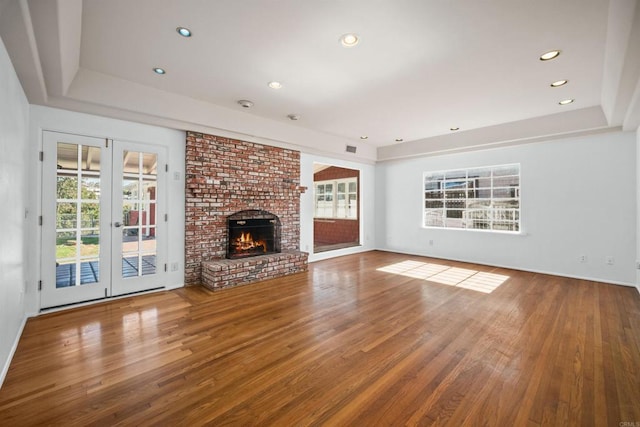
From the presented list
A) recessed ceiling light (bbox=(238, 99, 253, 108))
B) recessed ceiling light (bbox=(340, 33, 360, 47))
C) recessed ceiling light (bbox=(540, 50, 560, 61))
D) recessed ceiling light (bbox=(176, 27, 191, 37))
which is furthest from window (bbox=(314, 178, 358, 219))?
recessed ceiling light (bbox=(176, 27, 191, 37))

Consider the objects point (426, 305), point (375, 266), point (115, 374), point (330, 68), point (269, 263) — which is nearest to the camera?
point (115, 374)

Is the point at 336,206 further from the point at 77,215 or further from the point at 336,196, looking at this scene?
the point at 77,215

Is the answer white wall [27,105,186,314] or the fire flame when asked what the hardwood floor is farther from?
the fire flame

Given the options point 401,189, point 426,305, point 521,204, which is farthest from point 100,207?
point 521,204

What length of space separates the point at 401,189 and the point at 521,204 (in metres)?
2.63

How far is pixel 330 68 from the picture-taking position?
3250 mm

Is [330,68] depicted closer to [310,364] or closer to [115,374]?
[310,364]

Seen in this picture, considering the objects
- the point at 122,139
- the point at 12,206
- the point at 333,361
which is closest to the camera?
the point at 333,361

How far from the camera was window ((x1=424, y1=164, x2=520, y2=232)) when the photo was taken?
5711 millimetres

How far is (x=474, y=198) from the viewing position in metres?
6.26

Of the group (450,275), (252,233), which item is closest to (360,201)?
(450,275)

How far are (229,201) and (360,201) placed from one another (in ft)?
12.9

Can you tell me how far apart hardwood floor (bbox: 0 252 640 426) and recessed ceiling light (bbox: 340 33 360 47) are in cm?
280

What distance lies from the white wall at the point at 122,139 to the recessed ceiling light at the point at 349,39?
2918 millimetres
